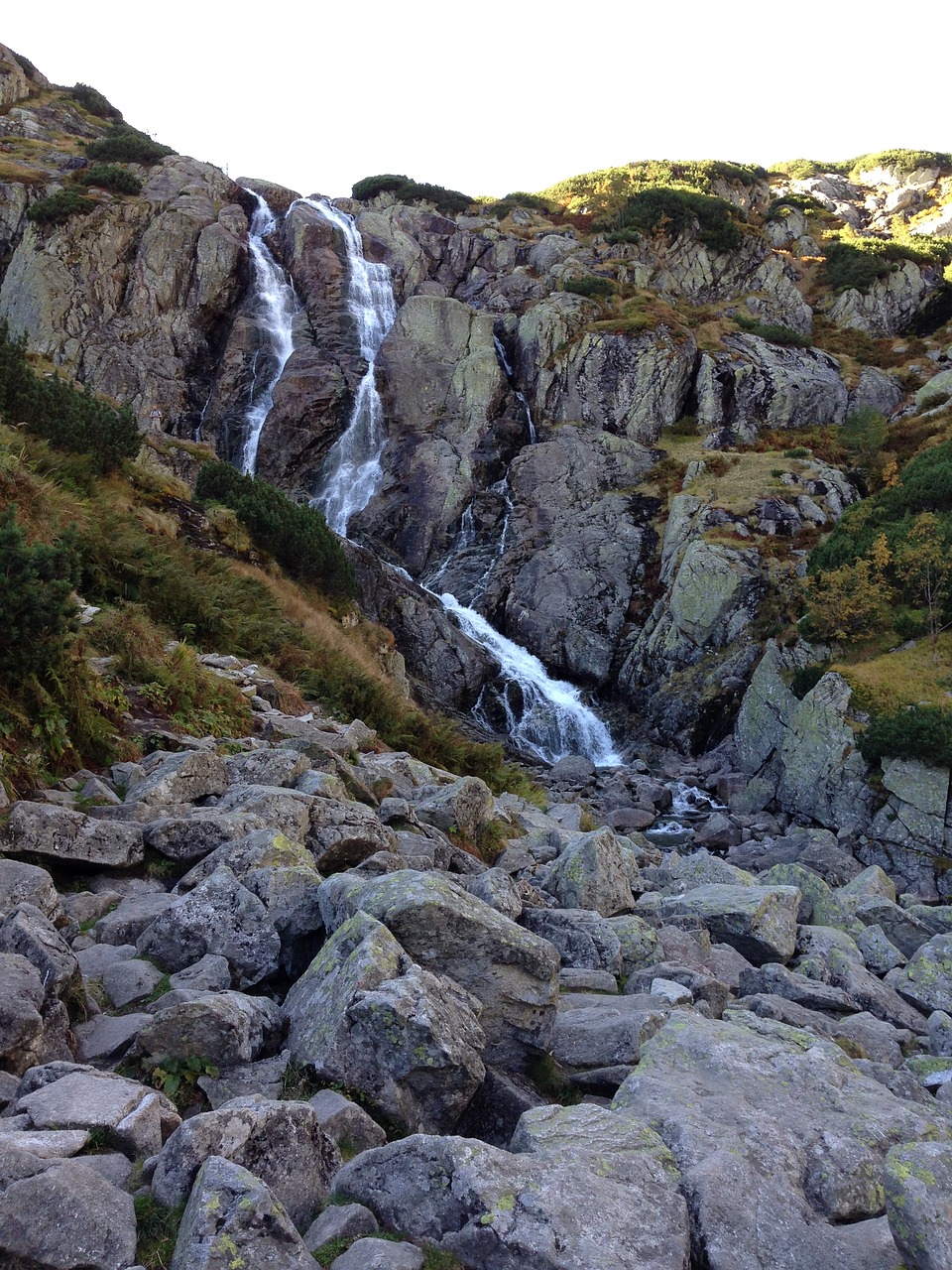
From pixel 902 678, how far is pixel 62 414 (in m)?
23.6

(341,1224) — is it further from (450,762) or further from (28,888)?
(450,762)

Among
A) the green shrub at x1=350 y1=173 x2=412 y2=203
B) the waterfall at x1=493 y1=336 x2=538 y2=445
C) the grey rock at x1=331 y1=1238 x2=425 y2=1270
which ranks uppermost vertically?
the green shrub at x1=350 y1=173 x2=412 y2=203

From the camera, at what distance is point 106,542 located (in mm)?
12922

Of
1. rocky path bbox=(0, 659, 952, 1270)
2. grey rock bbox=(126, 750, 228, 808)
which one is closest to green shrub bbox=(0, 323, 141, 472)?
grey rock bbox=(126, 750, 228, 808)

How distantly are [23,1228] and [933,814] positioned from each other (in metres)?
23.5

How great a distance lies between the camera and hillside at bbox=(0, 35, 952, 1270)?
3.07 m

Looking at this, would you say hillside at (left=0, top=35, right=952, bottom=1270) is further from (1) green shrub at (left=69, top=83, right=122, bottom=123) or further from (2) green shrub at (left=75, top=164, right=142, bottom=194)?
(1) green shrub at (left=69, top=83, right=122, bottom=123)

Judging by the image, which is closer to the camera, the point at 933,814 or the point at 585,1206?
the point at 585,1206

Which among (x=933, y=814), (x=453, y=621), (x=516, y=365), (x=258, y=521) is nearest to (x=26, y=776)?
(x=258, y=521)

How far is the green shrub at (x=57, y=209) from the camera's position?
4894 centimetres

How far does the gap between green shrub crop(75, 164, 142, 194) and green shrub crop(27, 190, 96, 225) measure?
3576mm

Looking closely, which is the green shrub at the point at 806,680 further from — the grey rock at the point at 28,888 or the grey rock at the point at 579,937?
the grey rock at the point at 28,888

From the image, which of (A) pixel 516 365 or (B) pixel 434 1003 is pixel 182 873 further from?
(A) pixel 516 365

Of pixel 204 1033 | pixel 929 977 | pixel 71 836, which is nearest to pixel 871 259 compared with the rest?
pixel 929 977
